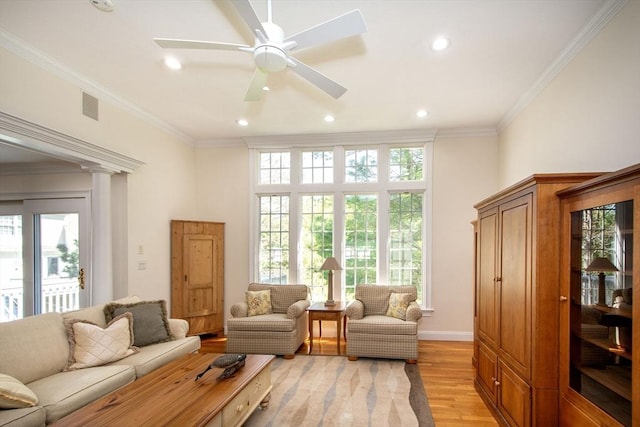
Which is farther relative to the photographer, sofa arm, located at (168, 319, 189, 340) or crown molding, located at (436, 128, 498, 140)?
crown molding, located at (436, 128, 498, 140)

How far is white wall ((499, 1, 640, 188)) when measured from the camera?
6.73ft

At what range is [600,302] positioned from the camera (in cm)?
173

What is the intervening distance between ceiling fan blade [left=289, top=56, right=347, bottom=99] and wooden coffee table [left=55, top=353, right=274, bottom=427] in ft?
7.27

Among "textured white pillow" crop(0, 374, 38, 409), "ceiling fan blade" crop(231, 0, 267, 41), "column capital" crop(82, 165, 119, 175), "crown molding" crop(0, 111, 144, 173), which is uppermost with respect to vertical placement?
"ceiling fan blade" crop(231, 0, 267, 41)

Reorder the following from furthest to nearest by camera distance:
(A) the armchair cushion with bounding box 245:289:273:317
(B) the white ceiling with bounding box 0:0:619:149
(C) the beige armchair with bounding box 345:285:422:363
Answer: (A) the armchair cushion with bounding box 245:289:273:317
(C) the beige armchair with bounding box 345:285:422:363
(B) the white ceiling with bounding box 0:0:619:149

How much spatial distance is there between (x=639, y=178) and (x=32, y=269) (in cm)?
616

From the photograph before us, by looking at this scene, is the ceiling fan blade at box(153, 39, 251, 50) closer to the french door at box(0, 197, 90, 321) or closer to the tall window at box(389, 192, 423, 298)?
the french door at box(0, 197, 90, 321)

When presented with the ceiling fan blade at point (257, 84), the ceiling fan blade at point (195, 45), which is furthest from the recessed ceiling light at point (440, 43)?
the ceiling fan blade at point (195, 45)

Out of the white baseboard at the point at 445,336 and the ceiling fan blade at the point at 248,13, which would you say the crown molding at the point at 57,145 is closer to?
the ceiling fan blade at the point at 248,13

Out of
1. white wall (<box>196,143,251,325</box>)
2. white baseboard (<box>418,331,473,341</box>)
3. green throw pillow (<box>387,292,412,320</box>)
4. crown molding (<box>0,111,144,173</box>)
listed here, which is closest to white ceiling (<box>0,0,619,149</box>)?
crown molding (<box>0,111,144,173</box>)

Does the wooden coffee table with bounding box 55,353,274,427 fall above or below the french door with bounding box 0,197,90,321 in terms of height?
below

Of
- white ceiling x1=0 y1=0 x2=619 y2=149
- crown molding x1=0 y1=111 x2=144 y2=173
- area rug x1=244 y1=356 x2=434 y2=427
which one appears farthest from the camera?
area rug x1=244 y1=356 x2=434 y2=427

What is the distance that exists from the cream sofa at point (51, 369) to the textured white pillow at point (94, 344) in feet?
0.14

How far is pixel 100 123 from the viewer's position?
355 cm
